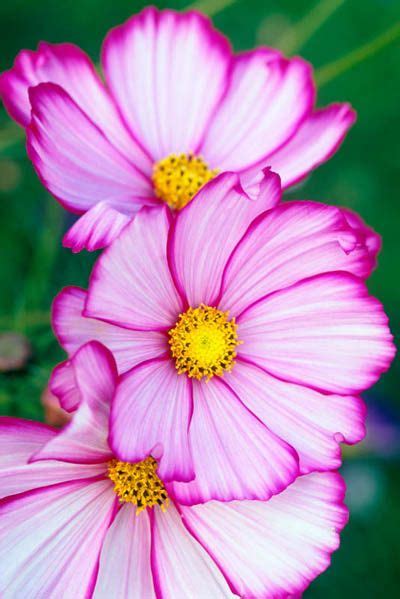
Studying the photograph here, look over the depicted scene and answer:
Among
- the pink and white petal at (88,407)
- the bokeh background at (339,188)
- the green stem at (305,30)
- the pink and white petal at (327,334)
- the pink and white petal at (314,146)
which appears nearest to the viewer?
the pink and white petal at (88,407)

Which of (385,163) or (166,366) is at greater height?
(385,163)

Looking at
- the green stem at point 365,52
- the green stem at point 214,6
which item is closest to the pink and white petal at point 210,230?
the green stem at point 365,52

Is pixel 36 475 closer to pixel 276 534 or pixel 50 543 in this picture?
pixel 50 543

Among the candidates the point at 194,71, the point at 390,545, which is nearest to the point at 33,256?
the point at 194,71

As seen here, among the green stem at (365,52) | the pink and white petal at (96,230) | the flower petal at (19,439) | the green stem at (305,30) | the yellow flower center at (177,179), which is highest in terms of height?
the green stem at (305,30)

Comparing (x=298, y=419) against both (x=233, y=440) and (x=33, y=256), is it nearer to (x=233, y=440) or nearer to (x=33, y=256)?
(x=233, y=440)

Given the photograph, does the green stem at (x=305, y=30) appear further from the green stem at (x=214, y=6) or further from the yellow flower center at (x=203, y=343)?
the yellow flower center at (x=203, y=343)
